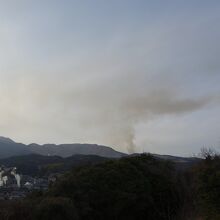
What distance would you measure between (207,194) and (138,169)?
19.5 meters

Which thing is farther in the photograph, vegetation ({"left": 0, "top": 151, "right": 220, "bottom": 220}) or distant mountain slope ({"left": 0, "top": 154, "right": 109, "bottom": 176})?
distant mountain slope ({"left": 0, "top": 154, "right": 109, "bottom": 176})

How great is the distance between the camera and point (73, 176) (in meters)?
36.9

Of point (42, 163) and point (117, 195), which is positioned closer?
point (117, 195)

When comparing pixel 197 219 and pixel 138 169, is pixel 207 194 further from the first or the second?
pixel 138 169

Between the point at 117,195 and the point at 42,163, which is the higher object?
the point at 42,163

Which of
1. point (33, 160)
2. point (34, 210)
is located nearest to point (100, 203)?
point (34, 210)

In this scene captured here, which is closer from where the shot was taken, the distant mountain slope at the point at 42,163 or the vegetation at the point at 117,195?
the vegetation at the point at 117,195

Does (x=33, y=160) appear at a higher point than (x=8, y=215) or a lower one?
higher

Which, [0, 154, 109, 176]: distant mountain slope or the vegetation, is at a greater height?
[0, 154, 109, 176]: distant mountain slope

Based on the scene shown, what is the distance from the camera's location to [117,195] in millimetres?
35750

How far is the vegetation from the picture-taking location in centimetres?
3032

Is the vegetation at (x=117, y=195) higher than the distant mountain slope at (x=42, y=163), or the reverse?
the distant mountain slope at (x=42, y=163)

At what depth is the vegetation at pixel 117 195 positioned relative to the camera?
30.3 meters

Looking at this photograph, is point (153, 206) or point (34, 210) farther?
point (153, 206)
